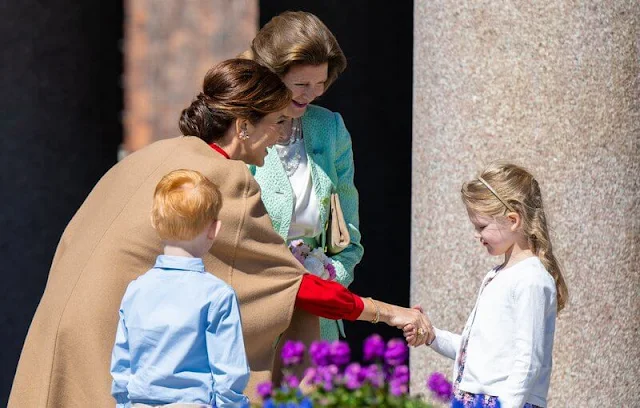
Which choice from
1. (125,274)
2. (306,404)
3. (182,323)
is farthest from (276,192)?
(306,404)

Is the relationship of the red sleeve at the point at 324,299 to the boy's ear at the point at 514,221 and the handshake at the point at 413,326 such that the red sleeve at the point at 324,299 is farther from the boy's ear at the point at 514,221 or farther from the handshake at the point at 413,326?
the boy's ear at the point at 514,221

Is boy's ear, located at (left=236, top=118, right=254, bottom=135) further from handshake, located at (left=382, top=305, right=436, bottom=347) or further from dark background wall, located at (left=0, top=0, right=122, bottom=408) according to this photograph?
dark background wall, located at (left=0, top=0, right=122, bottom=408)

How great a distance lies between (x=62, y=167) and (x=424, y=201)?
218 cm

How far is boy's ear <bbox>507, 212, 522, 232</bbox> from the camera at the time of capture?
14.0ft

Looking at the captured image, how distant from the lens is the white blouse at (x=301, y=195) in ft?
16.3

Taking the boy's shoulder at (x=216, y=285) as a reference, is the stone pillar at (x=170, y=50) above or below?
above

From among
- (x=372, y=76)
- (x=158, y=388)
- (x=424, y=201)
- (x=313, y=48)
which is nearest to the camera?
(x=158, y=388)

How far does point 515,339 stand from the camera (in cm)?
411

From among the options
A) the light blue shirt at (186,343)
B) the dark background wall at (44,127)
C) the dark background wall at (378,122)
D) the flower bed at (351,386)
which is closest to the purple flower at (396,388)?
the flower bed at (351,386)

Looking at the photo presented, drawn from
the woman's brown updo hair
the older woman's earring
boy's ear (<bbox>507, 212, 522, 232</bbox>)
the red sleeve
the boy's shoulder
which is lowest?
the red sleeve

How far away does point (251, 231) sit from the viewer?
4266 millimetres

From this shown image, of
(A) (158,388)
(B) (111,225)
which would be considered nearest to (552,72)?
(B) (111,225)

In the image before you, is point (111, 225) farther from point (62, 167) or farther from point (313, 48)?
point (62, 167)

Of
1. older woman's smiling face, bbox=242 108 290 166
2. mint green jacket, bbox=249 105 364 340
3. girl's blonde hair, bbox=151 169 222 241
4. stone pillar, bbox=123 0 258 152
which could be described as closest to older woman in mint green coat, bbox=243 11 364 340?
mint green jacket, bbox=249 105 364 340
